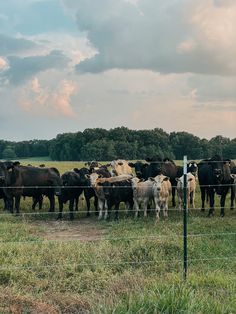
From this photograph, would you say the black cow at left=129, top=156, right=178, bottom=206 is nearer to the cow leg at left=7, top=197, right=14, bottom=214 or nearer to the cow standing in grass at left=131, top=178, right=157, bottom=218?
the cow standing in grass at left=131, top=178, right=157, bottom=218

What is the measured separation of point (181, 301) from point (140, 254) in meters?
3.77

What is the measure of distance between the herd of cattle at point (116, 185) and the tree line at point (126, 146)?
91.1 feet

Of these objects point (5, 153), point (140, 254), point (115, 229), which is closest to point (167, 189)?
point (115, 229)

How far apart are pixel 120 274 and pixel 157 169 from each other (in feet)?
37.5

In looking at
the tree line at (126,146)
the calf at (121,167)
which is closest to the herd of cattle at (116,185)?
the calf at (121,167)

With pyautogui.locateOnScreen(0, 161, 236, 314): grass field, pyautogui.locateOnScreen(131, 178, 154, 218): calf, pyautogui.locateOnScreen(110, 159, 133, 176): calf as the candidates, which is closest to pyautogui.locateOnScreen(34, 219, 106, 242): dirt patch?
pyautogui.locateOnScreen(0, 161, 236, 314): grass field

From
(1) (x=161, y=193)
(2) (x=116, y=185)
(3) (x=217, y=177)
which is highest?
(3) (x=217, y=177)

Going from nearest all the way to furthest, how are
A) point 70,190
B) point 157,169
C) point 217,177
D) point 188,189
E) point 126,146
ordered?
point 217,177
point 70,190
point 188,189
point 157,169
point 126,146

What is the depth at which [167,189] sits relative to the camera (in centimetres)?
1683

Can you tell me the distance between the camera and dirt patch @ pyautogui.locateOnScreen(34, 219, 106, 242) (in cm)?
1272

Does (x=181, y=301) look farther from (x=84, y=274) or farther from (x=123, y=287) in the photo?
(x=84, y=274)

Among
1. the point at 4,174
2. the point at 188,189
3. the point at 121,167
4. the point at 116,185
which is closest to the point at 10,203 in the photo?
the point at 4,174

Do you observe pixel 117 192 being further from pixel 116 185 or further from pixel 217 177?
pixel 217 177

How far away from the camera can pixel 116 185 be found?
56.1 feet
